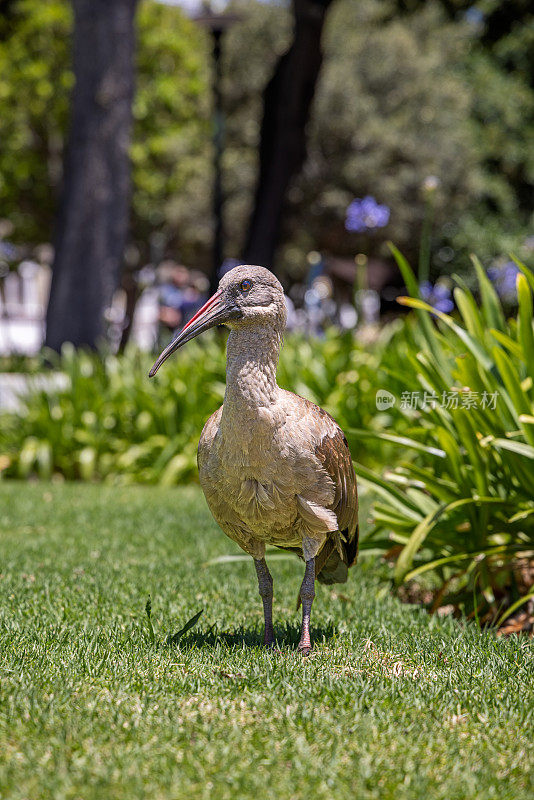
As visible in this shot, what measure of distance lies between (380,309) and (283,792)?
2496cm

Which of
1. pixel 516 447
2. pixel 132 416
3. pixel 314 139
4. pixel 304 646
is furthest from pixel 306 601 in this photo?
pixel 314 139

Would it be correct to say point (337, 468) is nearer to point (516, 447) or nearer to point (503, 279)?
point (516, 447)

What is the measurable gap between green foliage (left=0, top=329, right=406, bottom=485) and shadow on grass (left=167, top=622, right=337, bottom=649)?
15.4 feet

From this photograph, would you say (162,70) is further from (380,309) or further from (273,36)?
(380,309)

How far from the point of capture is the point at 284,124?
1233 cm

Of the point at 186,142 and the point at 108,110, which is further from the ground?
the point at 186,142

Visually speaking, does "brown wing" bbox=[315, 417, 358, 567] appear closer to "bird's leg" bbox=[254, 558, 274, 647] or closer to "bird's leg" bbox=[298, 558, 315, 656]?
"bird's leg" bbox=[298, 558, 315, 656]

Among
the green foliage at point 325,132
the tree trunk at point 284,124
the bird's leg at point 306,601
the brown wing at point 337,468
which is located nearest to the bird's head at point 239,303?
the brown wing at point 337,468

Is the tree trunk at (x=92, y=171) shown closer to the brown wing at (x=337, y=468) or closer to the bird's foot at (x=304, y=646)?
the brown wing at (x=337, y=468)

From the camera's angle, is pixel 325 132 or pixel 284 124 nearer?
pixel 284 124

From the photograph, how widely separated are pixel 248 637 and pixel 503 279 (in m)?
8.37

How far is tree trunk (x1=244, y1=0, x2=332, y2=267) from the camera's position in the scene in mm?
12023

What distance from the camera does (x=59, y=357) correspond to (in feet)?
35.6

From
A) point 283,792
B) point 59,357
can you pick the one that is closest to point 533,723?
point 283,792
